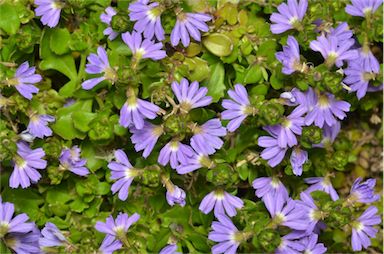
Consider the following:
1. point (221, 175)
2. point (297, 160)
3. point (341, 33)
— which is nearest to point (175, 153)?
point (221, 175)

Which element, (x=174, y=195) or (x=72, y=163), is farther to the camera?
(x=72, y=163)

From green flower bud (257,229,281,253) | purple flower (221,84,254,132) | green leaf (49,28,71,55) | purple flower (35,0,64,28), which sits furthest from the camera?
green leaf (49,28,71,55)

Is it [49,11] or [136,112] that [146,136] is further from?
[49,11]

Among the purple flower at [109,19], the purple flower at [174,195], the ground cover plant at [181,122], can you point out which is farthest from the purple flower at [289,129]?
the purple flower at [109,19]

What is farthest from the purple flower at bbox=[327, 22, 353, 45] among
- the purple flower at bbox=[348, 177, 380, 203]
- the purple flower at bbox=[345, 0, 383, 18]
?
the purple flower at bbox=[348, 177, 380, 203]

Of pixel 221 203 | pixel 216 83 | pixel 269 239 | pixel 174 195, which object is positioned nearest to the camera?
pixel 269 239

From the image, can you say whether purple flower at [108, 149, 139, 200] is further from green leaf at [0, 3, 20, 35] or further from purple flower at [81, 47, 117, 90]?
green leaf at [0, 3, 20, 35]
